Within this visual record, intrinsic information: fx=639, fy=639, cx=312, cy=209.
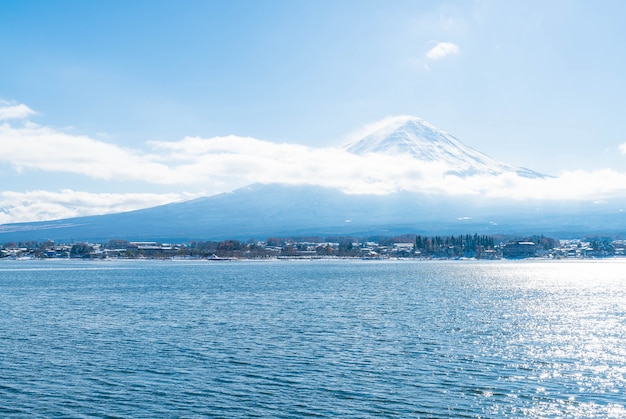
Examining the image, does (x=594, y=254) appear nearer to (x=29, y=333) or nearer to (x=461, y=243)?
(x=461, y=243)

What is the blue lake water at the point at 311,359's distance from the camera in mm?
19000

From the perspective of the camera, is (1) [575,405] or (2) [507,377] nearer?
(1) [575,405]

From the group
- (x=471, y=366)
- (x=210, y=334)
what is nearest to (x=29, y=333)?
(x=210, y=334)

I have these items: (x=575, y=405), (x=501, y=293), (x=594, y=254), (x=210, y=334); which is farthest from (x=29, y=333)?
(x=594, y=254)

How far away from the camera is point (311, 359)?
2525 cm

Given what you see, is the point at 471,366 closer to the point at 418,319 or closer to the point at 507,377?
the point at 507,377

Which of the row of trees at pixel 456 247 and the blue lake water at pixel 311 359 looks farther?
the row of trees at pixel 456 247

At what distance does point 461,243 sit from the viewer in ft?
567

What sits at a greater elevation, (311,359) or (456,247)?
(456,247)

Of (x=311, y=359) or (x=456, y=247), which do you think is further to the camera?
(x=456, y=247)

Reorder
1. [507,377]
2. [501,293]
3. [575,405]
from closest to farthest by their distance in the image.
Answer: [575,405]
[507,377]
[501,293]

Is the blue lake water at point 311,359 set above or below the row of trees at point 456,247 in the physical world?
below

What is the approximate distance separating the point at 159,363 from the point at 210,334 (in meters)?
7.02

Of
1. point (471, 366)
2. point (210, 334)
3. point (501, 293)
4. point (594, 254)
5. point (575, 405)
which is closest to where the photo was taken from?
point (575, 405)
